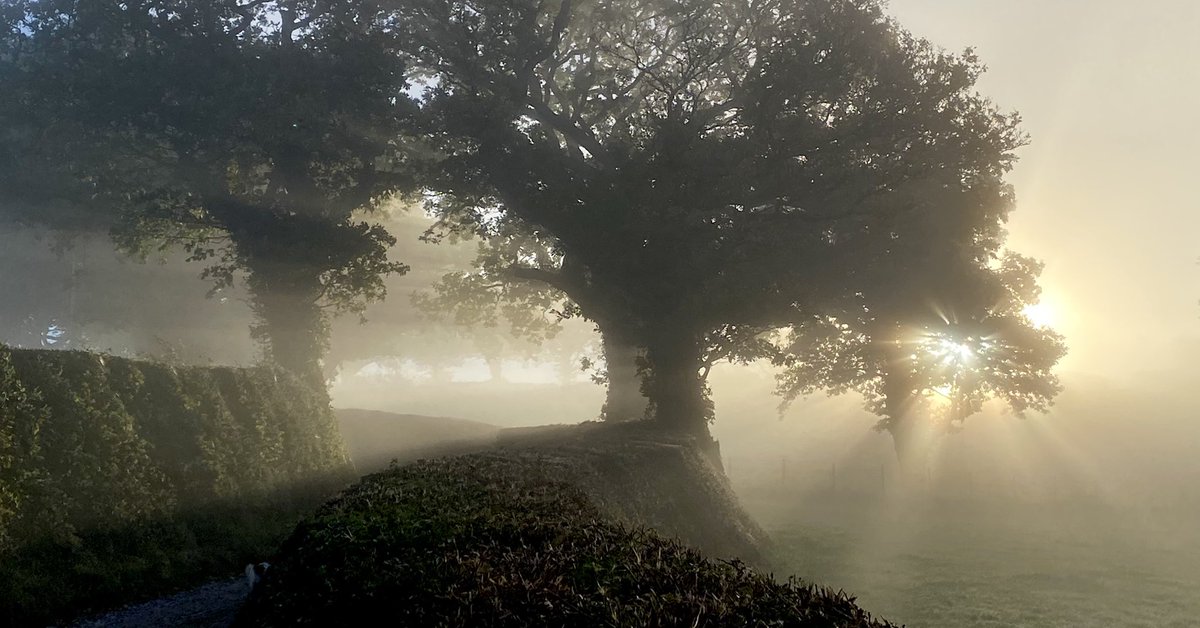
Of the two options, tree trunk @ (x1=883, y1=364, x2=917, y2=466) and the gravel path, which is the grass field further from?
the gravel path

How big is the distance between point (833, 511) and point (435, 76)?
29.4 metres

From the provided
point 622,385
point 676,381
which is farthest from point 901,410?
point 622,385

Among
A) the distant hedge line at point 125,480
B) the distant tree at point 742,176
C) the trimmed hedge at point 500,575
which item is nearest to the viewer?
the trimmed hedge at point 500,575

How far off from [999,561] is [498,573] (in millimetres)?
24774

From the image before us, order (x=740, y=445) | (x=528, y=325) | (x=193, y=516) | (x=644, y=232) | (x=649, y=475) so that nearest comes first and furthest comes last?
(x=193, y=516)
(x=649, y=475)
(x=644, y=232)
(x=528, y=325)
(x=740, y=445)

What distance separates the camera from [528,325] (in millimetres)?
52156

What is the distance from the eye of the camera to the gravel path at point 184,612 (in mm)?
12173

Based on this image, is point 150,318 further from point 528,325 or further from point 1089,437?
point 1089,437

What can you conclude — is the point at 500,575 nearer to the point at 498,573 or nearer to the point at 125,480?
the point at 498,573

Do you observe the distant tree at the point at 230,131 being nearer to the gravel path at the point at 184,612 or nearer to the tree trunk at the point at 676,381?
the tree trunk at the point at 676,381

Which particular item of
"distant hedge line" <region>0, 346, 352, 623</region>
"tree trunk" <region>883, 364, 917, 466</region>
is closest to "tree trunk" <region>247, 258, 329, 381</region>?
"distant hedge line" <region>0, 346, 352, 623</region>

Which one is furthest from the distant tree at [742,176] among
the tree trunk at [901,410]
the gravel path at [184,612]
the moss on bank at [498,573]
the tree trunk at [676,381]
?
the moss on bank at [498,573]

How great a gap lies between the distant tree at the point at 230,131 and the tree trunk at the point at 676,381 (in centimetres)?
1190

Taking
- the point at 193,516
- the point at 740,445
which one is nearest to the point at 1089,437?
the point at 740,445
